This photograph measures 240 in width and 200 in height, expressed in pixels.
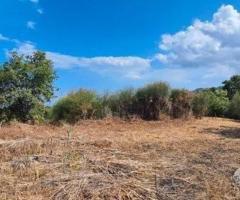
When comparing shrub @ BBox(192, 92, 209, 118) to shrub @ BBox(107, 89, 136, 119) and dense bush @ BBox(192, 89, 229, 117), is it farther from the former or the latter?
shrub @ BBox(107, 89, 136, 119)

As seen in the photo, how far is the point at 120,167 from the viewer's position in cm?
710

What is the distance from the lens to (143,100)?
53.3 feet

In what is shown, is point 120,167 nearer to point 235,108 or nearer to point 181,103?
point 181,103

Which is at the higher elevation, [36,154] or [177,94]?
[177,94]

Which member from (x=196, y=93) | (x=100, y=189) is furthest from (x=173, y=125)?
(x=100, y=189)

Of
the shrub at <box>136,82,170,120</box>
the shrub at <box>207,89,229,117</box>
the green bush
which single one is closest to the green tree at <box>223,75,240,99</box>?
the shrub at <box>207,89,229,117</box>

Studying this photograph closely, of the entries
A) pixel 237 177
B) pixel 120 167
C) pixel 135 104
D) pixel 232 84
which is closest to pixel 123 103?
pixel 135 104

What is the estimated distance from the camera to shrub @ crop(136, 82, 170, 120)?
16062mm

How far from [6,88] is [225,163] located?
28.9 ft

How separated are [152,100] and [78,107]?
8.89 ft

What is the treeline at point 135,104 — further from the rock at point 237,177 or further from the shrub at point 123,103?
the rock at point 237,177

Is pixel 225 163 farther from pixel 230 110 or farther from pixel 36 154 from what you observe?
pixel 230 110

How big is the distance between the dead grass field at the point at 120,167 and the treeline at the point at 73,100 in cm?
315

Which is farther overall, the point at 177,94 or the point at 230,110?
the point at 230,110
